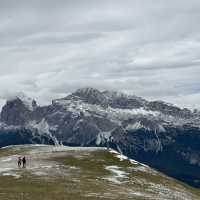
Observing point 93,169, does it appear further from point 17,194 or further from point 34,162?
point 17,194

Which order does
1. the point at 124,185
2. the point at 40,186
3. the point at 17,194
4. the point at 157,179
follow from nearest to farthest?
the point at 17,194 < the point at 40,186 < the point at 124,185 < the point at 157,179

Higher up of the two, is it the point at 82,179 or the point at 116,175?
the point at 82,179

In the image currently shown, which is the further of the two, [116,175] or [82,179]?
[116,175]

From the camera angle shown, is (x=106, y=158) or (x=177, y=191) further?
(x=106, y=158)

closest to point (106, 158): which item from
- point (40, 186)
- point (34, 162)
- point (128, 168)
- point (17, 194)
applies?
point (128, 168)

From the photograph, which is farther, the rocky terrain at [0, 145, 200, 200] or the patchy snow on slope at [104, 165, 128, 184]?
the patchy snow on slope at [104, 165, 128, 184]

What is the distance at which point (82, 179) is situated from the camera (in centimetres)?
11038

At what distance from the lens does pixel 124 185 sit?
4323 inches

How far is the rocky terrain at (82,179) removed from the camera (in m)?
89.6

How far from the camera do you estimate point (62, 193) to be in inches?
3479

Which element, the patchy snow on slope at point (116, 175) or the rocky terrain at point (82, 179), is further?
the patchy snow on slope at point (116, 175)

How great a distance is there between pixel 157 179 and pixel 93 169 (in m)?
16.4

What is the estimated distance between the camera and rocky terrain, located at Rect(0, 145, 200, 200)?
89.6m

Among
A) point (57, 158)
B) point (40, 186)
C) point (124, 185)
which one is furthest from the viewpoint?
point (57, 158)
